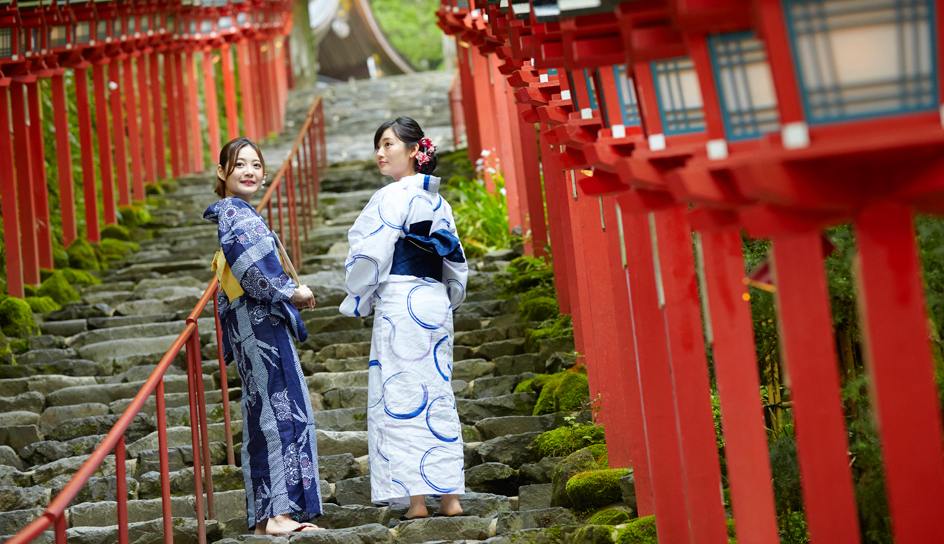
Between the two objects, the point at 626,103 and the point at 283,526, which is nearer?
the point at 626,103

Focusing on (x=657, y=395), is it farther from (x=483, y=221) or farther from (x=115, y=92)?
(x=115, y=92)

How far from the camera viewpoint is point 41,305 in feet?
27.0

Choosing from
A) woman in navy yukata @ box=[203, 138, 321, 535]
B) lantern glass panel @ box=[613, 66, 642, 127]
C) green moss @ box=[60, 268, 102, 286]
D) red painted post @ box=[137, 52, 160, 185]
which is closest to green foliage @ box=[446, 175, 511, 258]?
green moss @ box=[60, 268, 102, 286]

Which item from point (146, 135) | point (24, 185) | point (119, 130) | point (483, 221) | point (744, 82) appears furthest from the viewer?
point (146, 135)

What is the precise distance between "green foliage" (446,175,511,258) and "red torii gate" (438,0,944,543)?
592cm

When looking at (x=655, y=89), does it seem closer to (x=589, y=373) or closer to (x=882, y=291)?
(x=882, y=291)

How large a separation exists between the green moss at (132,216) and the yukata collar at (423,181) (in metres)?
7.00

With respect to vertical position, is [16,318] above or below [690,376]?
above

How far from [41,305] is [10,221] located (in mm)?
741

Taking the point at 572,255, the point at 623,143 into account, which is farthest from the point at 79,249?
the point at 623,143

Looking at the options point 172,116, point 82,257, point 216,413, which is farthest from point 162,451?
point 172,116

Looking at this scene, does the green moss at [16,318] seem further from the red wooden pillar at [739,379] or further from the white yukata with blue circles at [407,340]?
the red wooden pillar at [739,379]

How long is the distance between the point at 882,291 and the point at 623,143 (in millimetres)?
1132

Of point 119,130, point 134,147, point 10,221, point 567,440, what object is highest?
point 119,130
